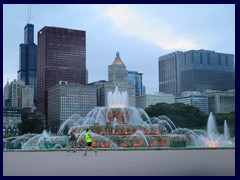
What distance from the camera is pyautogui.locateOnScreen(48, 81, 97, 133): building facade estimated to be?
547 ft

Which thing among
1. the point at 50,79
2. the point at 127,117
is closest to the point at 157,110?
the point at 127,117

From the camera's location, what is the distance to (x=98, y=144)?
93.8 ft

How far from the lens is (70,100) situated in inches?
6639

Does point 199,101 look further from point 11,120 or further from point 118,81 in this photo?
point 11,120

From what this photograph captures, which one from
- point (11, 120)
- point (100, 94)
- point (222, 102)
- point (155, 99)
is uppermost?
point (100, 94)

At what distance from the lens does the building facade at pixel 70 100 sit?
547 ft

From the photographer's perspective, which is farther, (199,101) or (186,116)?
(199,101)

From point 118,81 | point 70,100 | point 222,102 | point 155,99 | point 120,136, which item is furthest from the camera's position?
point 118,81

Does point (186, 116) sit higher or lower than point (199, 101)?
lower

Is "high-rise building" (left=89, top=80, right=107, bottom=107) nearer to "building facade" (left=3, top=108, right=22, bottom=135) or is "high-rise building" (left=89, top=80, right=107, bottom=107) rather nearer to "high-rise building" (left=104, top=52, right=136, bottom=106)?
"high-rise building" (left=104, top=52, right=136, bottom=106)

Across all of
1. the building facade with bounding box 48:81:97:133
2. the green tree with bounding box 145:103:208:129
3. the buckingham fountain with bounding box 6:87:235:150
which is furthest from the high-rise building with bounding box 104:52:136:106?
the buckingham fountain with bounding box 6:87:235:150

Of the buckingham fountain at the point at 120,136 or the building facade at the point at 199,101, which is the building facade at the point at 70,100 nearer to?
the building facade at the point at 199,101

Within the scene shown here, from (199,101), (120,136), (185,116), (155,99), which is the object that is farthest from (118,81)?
(120,136)

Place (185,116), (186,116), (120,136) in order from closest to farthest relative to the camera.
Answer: (120,136)
(186,116)
(185,116)
